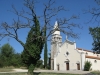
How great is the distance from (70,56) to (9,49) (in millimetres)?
24150

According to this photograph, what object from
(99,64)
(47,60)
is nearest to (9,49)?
(47,60)

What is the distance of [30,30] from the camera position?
73.2ft

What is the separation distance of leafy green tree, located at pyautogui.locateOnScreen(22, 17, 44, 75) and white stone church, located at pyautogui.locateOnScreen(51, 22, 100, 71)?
3068 cm

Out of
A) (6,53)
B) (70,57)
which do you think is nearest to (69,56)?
(70,57)

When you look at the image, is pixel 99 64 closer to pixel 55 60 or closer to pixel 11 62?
pixel 55 60

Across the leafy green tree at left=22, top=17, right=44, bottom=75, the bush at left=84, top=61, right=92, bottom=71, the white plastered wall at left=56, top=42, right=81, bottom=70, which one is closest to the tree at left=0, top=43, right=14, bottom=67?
the white plastered wall at left=56, top=42, right=81, bottom=70

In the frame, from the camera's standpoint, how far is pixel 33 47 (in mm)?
21453

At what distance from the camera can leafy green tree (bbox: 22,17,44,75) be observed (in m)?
21.4

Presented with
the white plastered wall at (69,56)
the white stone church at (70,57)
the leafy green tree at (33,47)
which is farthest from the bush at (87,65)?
the leafy green tree at (33,47)

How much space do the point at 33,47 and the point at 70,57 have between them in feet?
120

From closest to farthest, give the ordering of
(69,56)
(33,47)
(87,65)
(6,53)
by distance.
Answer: (33,47), (87,65), (69,56), (6,53)

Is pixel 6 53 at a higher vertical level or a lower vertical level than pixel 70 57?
higher

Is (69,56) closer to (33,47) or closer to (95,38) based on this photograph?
(95,38)

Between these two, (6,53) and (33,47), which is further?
(6,53)
